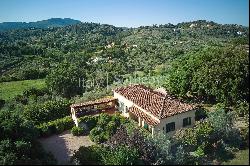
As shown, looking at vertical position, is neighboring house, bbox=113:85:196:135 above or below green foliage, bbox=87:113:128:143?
above

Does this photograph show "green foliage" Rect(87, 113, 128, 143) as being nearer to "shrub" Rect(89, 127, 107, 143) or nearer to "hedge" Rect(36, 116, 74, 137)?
"shrub" Rect(89, 127, 107, 143)

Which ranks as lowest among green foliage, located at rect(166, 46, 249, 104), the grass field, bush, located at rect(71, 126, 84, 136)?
the grass field

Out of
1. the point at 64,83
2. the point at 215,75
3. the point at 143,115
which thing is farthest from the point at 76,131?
the point at 64,83

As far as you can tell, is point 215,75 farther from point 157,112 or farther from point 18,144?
point 18,144

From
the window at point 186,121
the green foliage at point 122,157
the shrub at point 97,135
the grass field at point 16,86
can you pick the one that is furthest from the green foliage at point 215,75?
the grass field at point 16,86

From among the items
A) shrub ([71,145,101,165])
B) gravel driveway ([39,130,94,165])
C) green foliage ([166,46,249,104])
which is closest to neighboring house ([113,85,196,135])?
green foliage ([166,46,249,104])

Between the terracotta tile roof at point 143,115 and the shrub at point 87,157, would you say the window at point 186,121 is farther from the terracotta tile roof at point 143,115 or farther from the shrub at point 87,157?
the shrub at point 87,157

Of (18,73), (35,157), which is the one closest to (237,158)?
(35,157)

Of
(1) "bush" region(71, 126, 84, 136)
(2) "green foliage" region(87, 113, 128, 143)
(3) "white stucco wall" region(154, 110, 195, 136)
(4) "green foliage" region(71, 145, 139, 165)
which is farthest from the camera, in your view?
(1) "bush" region(71, 126, 84, 136)
